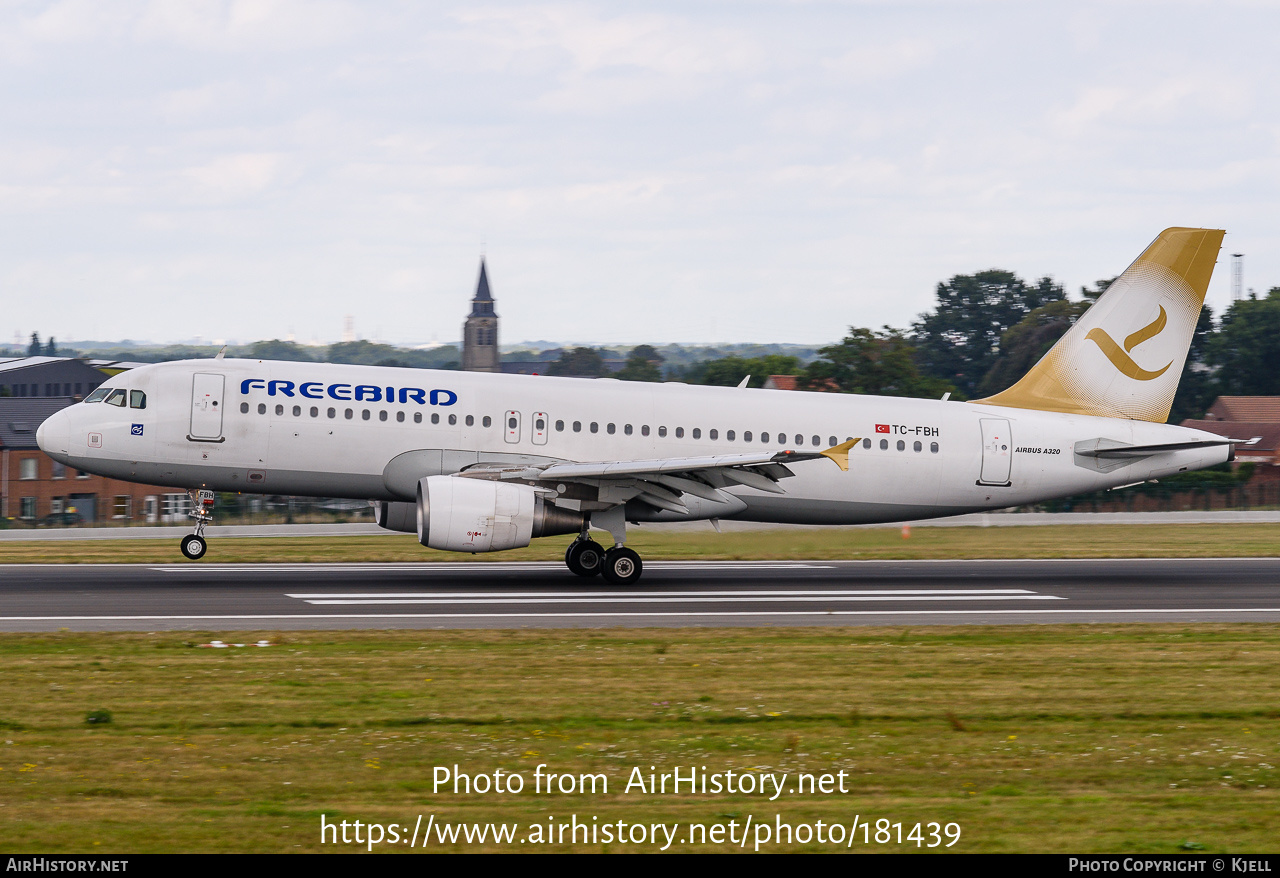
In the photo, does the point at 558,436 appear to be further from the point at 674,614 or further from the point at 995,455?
the point at 995,455

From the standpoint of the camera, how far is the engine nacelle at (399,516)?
24328 millimetres

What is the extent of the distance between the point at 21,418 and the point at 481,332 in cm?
12072

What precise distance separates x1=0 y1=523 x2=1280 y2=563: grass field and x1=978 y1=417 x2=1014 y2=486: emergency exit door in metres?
2.70

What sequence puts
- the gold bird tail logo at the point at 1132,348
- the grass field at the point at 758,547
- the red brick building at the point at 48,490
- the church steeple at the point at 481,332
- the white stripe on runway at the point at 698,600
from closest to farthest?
the white stripe on runway at the point at 698,600 < the gold bird tail logo at the point at 1132,348 < the grass field at the point at 758,547 < the red brick building at the point at 48,490 < the church steeple at the point at 481,332

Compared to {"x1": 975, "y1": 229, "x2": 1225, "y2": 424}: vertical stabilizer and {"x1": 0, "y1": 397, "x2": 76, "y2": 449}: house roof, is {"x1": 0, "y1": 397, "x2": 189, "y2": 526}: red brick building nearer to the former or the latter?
{"x1": 0, "y1": 397, "x2": 76, "y2": 449}: house roof

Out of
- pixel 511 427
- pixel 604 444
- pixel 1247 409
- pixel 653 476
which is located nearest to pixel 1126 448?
pixel 653 476

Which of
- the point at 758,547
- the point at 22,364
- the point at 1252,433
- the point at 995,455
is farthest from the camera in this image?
the point at 22,364

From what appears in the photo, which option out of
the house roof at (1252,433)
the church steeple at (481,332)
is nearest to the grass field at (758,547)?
the house roof at (1252,433)

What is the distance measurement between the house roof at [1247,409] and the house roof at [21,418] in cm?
7449

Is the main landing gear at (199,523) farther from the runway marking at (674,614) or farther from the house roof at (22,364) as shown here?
the house roof at (22,364)

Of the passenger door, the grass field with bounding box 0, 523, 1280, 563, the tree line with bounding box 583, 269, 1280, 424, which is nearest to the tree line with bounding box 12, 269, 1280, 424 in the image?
the tree line with bounding box 583, 269, 1280, 424

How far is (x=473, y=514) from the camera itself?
2180cm
